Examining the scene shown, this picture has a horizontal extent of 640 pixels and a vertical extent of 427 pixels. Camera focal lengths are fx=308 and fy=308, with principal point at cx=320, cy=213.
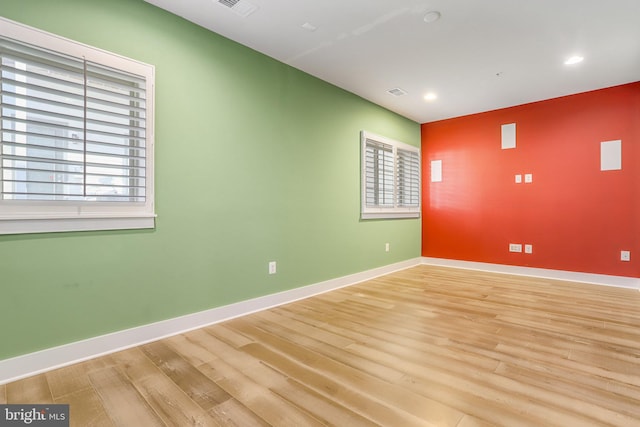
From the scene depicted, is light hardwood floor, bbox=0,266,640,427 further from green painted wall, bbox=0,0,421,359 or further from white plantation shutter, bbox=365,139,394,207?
white plantation shutter, bbox=365,139,394,207

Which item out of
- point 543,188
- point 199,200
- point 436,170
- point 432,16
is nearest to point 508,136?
point 543,188

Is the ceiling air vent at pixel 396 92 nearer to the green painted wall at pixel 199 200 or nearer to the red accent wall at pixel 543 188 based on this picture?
the green painted wall at pixel 199 200

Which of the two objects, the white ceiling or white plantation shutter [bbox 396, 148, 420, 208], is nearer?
the white ceiling

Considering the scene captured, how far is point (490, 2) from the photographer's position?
7.61 ft

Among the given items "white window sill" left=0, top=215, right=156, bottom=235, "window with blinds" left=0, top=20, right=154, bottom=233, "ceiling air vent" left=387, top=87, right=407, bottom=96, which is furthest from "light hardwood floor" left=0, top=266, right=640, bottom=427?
"ceiling air vent" left=387, top=87, right=407, bottom=96

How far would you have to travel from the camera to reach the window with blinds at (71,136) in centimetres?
180

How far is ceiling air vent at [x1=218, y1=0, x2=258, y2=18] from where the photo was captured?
2.33 meters

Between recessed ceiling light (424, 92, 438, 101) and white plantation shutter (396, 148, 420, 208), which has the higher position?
recessed ceiling light (424, 92, 438, 101)

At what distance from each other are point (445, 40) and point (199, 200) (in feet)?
8.68

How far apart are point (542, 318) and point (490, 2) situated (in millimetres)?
2690

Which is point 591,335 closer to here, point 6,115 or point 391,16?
point 391,16

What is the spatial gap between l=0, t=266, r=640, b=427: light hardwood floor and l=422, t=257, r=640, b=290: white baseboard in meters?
1.18

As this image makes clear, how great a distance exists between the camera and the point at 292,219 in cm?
340

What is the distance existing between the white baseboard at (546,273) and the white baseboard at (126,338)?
9.75 feet
